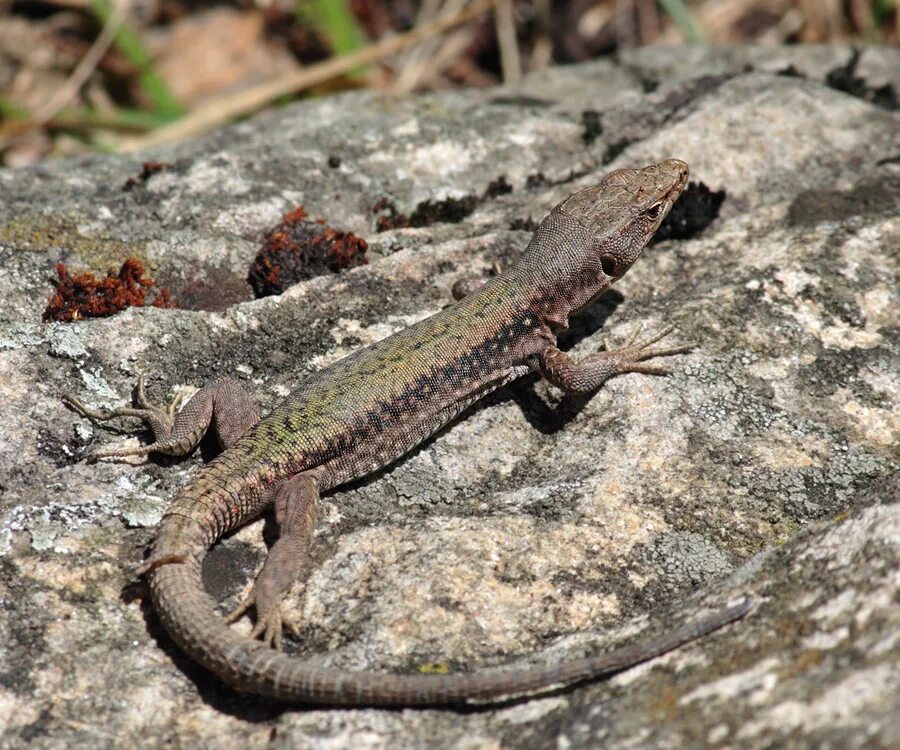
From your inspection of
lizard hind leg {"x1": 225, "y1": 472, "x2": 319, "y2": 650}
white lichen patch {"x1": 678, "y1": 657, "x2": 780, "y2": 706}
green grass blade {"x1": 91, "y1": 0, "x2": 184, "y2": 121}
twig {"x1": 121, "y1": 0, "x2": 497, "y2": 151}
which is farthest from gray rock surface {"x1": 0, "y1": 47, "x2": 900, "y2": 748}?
green grass blade {"x1": 91, "y1": 0, "x2": 184, "y2": 121}

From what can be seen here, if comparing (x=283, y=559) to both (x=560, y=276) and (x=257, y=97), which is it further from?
(x=257, y=97)

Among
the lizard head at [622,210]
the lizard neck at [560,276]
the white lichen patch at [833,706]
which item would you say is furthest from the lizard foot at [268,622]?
the lizard head at [622,210]

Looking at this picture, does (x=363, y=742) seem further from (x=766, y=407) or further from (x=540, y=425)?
(x=766, y=407)

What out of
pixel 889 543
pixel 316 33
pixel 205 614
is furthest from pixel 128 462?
pixel 316 33

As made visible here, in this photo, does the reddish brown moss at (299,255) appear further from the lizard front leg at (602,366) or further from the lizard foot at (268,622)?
the lizard foot at (268,622)

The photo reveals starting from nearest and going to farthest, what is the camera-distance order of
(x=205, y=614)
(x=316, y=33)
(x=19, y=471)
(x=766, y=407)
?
(x=205, y=614) < (x=19, y=471) < (x=766, y=407) < (x=316, y=33)

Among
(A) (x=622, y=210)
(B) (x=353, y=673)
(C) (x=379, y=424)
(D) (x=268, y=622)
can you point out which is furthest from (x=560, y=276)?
(B) (x=353, y=673)
